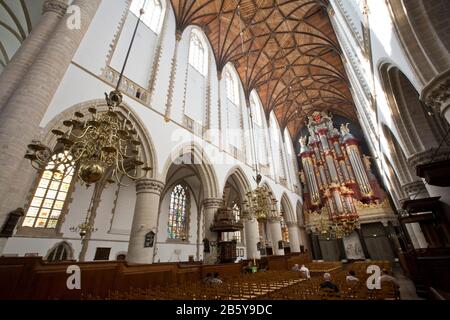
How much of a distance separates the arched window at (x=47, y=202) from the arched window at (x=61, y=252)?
3.20 ft

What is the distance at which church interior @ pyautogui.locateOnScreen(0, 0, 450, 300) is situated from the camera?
409 cm

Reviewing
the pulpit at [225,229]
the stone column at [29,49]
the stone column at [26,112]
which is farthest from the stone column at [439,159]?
the stone column at [29,49]

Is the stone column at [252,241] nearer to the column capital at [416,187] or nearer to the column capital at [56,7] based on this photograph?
the column capital at [416,187]

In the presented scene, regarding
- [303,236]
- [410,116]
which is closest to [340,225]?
[303,236]

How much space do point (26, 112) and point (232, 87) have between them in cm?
1475

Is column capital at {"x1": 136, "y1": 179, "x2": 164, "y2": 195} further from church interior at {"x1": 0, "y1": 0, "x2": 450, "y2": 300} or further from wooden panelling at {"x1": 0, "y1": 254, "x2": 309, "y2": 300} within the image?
wooden panelling at {"x1": 0, "y1": 254, "x2": 309, "y2": 300}

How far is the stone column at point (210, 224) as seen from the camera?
9697 millimetres

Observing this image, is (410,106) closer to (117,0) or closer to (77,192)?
(117,0)

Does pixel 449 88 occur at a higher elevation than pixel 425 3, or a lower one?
lower

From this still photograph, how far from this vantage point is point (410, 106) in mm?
6207

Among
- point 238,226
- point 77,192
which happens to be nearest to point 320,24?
point 238,226

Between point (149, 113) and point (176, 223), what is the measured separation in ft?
29.7

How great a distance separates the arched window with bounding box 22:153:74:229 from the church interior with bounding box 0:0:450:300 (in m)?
0.06

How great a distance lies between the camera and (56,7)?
612 centimetres
